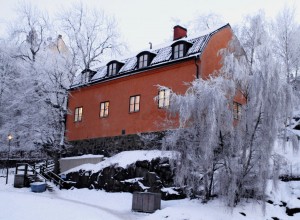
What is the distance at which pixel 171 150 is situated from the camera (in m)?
Answer: 15.5

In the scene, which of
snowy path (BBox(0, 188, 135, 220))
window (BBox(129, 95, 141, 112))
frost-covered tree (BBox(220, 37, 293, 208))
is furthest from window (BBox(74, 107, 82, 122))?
frost-covered tree (BBox(220, 37, 293, 208))

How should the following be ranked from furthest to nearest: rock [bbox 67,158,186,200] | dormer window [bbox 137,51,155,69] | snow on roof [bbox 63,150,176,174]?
dormer window [bbox 137,51,155,69] → snow on roof [bbox 63,150,176,174] → rock [bbox 67,158,186,200]

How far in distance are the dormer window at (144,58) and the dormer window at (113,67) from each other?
7.43ft

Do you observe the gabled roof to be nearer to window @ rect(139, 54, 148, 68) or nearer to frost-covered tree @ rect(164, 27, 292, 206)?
window @ rect(139, 54, 148, 68)

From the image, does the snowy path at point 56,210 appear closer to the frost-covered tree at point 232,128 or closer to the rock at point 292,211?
the frost-covered tree at point 232,128

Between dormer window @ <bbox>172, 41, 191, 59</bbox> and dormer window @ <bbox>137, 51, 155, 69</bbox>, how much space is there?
2003 mm

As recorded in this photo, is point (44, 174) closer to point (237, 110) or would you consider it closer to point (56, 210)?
point (56, 210)

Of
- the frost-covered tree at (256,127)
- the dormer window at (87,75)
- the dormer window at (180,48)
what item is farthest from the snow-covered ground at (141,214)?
the dormer window at (87,75)

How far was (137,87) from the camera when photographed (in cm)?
2247

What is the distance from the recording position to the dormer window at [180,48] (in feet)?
68.1

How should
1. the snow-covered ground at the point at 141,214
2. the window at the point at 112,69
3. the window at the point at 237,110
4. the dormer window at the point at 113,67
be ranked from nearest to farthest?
the snow-covered ground at the point at 141,214, the window at the point at 237,110, the dormer window at the point at 113,67, the window at the point at 112,69

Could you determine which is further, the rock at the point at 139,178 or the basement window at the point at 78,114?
the basement window at the point at 78,114

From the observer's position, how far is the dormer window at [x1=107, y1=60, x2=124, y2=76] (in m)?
24.8

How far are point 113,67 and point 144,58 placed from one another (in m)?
3.29
